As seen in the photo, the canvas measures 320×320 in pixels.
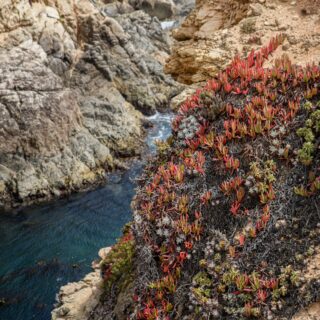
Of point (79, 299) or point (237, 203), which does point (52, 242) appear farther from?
point (237, 203)

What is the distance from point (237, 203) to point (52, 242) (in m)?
20.4

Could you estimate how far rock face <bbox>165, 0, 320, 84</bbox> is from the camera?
12133mm

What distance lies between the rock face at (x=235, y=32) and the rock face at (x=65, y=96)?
21.4 m

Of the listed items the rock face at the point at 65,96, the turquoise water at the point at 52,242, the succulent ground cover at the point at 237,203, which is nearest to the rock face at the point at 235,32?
the succulent ground cover at the point at 237,203

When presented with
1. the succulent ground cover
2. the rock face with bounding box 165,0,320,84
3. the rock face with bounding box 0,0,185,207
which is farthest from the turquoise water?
the succulent ground cover

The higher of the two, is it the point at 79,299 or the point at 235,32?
the point at 235,32

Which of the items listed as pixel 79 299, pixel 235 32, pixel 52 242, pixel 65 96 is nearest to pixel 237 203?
pixel 235 32

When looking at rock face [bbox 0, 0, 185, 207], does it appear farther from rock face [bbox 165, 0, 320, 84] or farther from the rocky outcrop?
rock face [bbox 165, 0, 320, 84]

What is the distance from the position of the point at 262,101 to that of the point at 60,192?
84.8 feet

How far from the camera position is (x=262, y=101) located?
1056 cm

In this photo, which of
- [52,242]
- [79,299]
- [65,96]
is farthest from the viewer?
[65,96]

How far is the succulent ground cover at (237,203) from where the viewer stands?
8.30m

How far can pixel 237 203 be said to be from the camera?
9.57 metres

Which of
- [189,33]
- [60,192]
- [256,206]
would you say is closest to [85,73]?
[60,192]
